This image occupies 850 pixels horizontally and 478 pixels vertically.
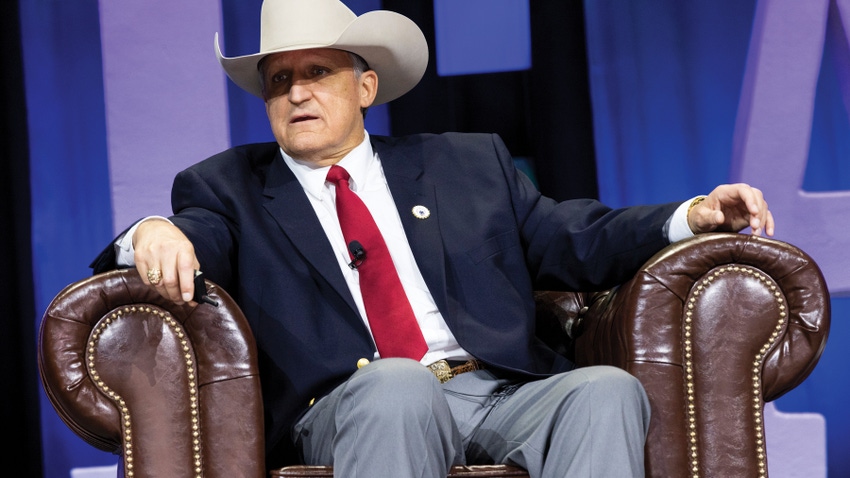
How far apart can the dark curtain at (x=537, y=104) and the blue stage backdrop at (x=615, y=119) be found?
53 mm

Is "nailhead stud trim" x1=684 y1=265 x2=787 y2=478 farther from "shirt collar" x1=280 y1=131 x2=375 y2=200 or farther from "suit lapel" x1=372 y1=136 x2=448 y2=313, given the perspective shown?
"shirt collar" x1=280 y1=131 x2=375 y2=200

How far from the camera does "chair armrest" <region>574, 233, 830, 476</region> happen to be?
162cm

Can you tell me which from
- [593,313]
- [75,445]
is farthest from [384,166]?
[75,445]

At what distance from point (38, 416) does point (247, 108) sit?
43.8 inches

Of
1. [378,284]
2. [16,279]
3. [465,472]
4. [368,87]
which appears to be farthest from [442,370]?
[16,279]

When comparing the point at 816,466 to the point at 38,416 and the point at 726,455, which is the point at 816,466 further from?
the point at 38,416

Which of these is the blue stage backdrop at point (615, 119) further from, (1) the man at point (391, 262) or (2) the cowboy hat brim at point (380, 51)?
(1) the man at point (391, 262)

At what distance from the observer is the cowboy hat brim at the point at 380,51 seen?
2055 mm

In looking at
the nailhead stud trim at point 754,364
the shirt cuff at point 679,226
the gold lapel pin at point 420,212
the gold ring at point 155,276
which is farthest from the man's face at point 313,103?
the nailhead stud trim at point 754,364

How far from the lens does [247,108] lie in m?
2.92

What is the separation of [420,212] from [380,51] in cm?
41

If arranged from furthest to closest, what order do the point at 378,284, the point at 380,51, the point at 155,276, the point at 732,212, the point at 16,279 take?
the point at 16,279 → the point at 380,51 → the point at 378,284 → the point at 732,212 → the point at 155,276

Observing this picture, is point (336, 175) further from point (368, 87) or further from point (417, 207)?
point (368, 87)

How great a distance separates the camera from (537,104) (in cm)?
285
